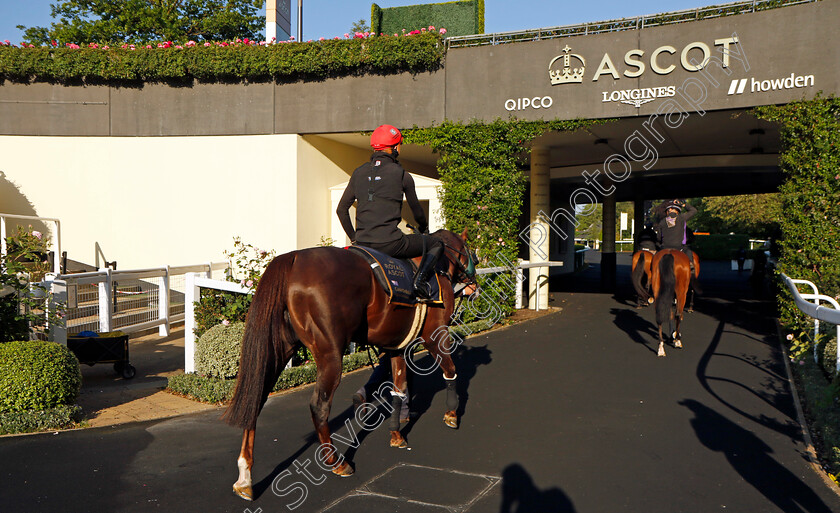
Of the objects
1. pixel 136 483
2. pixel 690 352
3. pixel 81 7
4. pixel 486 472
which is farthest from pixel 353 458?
pixel 81 7

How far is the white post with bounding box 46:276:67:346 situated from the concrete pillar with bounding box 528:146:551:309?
398 inches

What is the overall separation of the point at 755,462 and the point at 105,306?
381 inches

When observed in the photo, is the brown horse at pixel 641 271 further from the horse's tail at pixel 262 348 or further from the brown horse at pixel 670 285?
the horse's tail at pixel 262 348

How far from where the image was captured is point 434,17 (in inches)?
596

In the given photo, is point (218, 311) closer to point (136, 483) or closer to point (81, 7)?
point (136, 483)

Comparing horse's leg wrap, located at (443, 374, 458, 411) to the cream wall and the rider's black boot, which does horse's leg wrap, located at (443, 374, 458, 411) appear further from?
the cream wall

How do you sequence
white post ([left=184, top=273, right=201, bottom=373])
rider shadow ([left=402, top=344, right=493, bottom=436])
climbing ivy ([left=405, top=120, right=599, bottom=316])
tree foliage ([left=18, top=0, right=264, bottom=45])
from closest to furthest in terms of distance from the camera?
1. rider shadow ([left=402, top=344, right=493, bottom=436])
2. white post ([left=184, top=273, right=201, bottom=373])
3. climbing ivy ([left=405, top=120, right=599, bottom=316])
4. tree foliage ([left=18, top=0, right=264, bottom=45])

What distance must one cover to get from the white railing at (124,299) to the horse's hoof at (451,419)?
5.48 m

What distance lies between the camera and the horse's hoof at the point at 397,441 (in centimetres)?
538

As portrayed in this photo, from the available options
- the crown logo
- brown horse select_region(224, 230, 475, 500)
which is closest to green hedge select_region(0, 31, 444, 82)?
the crown logo

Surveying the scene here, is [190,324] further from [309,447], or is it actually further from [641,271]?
[641,271]

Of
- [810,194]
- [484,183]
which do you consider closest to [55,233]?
[484,183]

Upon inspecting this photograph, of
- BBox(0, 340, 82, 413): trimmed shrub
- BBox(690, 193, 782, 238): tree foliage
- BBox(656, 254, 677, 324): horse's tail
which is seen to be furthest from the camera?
BBox(690, 193, 782, 238): tree foliage

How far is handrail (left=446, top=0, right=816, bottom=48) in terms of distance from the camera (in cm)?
1082
